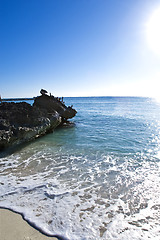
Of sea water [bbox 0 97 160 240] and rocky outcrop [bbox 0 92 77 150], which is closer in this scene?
sea water [bbox 0 97 160 240]

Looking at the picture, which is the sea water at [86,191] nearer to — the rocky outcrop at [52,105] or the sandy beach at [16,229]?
the sandy beach at [16,229]

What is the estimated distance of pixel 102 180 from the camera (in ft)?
15.8

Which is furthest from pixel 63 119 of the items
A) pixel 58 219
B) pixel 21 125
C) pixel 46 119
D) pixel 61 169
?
pixel 58 219

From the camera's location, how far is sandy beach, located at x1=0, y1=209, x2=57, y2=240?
2562 mm

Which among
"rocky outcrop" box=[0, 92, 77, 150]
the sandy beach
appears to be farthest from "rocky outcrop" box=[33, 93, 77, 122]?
the sandy beach

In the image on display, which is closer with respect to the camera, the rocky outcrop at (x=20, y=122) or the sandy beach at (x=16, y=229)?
the sandy beach at (x=16, y=229)

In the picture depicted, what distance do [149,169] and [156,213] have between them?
248cm

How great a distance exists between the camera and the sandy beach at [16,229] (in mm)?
2562

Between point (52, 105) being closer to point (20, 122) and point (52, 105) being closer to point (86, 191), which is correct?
point (20, 122)

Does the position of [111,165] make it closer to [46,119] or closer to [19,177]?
[19,177]

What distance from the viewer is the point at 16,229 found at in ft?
8.96

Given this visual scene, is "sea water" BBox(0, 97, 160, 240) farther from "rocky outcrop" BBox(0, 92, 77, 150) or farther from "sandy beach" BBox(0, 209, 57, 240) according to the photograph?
"rocky outcrop" BBox(0, 92, 77, 150)

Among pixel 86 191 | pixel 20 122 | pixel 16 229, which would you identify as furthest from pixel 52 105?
pixel 16 229

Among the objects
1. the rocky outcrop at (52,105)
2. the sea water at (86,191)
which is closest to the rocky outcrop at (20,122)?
the sea water at (86,191)
